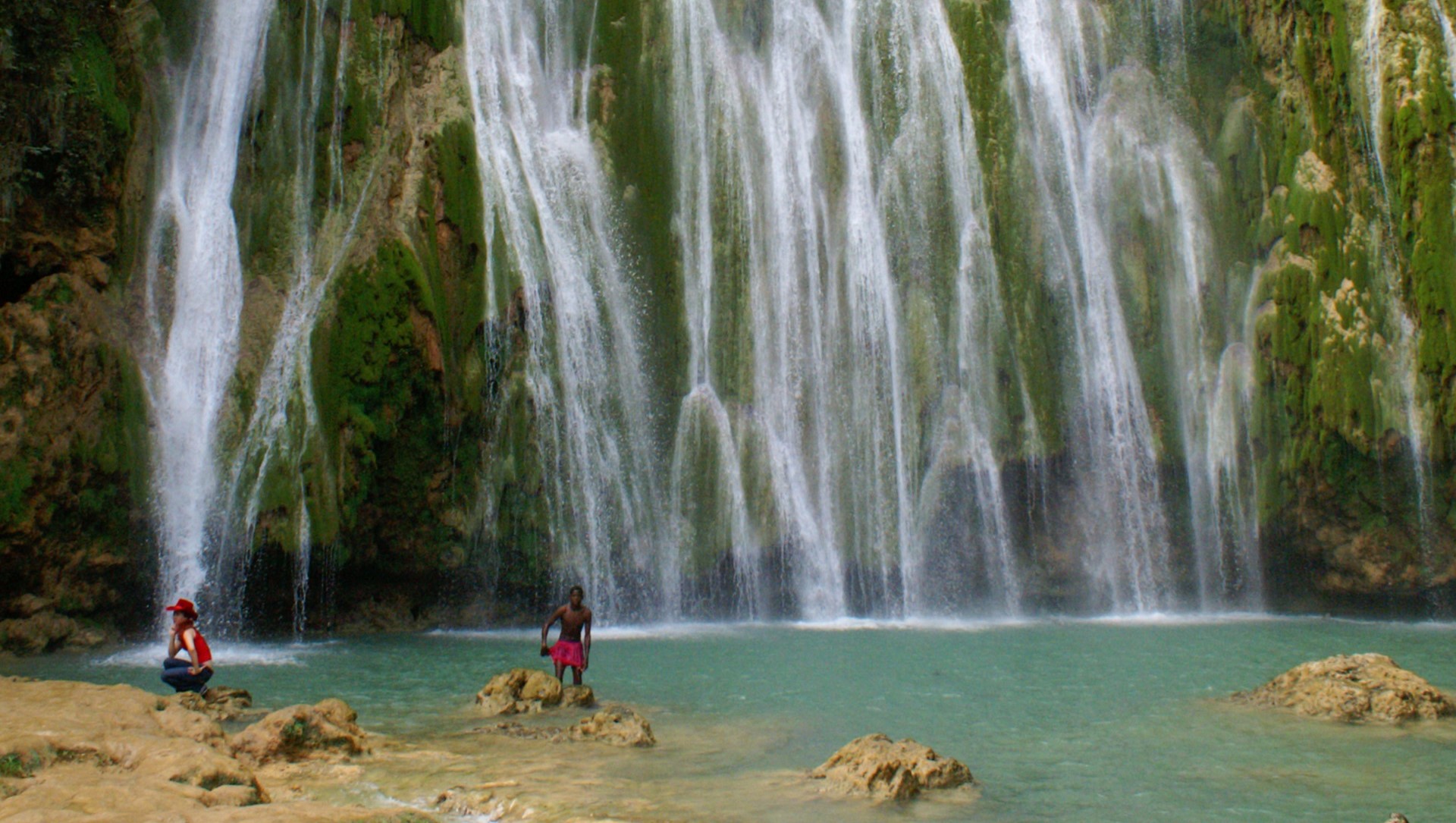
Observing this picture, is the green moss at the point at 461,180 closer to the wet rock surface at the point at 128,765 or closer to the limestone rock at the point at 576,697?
the limestone rock at the point at 576,697

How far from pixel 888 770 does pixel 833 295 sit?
613 inches

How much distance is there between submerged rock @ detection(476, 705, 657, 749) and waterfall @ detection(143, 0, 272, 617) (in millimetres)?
9229

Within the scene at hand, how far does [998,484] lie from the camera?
2125 centimetres

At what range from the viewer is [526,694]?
1061 cm

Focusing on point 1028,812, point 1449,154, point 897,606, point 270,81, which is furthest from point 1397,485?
point 270,81

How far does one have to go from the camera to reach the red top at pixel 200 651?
968cm

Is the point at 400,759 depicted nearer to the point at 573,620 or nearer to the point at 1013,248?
the point at 573,620

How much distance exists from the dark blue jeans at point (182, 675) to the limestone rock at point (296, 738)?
169cm

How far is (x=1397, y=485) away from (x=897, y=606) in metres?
9.57

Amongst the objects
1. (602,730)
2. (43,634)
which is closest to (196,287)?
(43,634)

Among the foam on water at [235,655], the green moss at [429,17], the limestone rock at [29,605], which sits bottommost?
the foam on water at [235,655]

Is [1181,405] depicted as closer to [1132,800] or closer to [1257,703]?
[1257,703]

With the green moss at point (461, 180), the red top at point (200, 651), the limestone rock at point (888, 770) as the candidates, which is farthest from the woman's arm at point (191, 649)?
the green moss at point (461, 180)

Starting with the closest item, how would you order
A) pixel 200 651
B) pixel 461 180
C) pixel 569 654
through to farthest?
pixel 200 651, pixel 569 654, pixel 461 180
